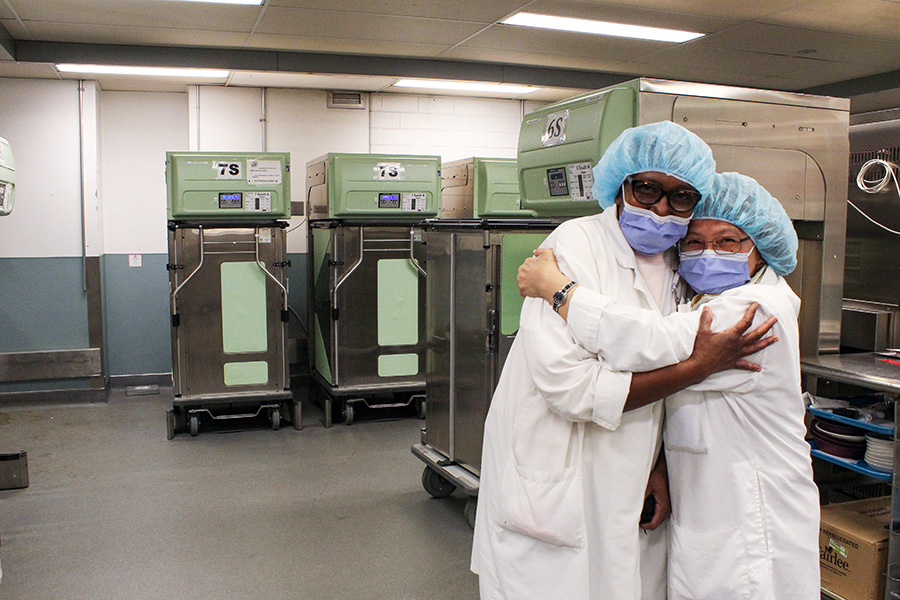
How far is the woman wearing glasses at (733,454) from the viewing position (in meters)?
1.64

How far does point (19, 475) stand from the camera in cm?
438

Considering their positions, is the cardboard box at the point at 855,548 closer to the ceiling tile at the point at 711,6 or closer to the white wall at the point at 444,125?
the ceiling tile at the point at 711,6

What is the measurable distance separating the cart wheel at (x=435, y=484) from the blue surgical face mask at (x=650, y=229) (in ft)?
8.78

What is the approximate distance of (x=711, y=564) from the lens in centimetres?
170

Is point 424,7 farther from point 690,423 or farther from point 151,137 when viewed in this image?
point 690,423

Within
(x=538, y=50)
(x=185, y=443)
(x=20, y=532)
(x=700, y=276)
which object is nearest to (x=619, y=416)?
(x=700, y=276)

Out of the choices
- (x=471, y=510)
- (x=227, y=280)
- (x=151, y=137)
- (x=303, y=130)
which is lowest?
(x=471, y=510)

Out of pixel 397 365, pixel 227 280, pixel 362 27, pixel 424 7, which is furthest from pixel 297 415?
pixel 424 7

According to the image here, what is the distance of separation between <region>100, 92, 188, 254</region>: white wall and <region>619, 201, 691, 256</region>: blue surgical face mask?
19.6 ft

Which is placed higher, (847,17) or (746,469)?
(847,17)

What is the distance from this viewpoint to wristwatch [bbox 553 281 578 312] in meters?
1.67

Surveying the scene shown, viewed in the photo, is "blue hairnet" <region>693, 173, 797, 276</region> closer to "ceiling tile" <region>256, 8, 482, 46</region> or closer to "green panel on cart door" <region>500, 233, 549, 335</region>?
"green panel on cart door" <region>500, 233, 549, 335</region>

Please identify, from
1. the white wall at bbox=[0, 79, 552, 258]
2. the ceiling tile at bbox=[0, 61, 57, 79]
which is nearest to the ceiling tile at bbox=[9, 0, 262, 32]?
the ceiling tile at bbox=[0, 61, 57, 79]

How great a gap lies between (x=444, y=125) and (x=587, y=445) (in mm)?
6088
